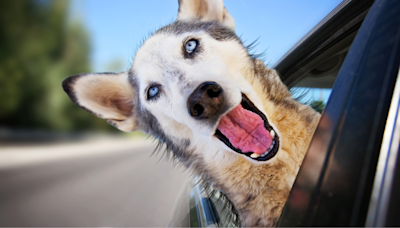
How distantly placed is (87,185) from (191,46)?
1333mm

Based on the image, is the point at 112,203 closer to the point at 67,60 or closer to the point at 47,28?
the point at 67,60

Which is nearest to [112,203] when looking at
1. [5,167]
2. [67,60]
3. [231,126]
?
[5,167]

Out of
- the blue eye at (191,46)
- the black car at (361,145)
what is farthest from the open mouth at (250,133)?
the blue eye at (191,46)

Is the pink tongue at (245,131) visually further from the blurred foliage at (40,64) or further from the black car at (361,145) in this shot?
the blurred foliage at (40,64)

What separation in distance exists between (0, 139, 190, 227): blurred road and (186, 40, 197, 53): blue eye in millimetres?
770

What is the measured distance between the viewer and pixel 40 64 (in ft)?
5.27

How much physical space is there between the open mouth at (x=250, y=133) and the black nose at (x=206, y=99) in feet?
0.27

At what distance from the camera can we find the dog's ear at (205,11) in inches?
65.9

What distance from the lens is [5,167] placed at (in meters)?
1.44

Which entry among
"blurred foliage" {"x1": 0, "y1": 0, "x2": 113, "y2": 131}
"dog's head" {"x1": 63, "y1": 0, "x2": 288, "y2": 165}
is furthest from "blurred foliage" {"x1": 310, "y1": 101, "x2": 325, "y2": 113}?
"blurred foliage" {"x1": 0, "y1": 0, "x2": 113, "y2": 131}

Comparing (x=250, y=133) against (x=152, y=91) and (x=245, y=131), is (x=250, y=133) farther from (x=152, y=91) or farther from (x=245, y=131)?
(x=152, y=91)

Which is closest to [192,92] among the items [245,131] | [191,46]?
[245,131]

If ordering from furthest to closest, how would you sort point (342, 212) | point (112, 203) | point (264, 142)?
point (112, 203), point (264, 142), point (342, 212)

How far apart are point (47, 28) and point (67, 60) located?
27cm
